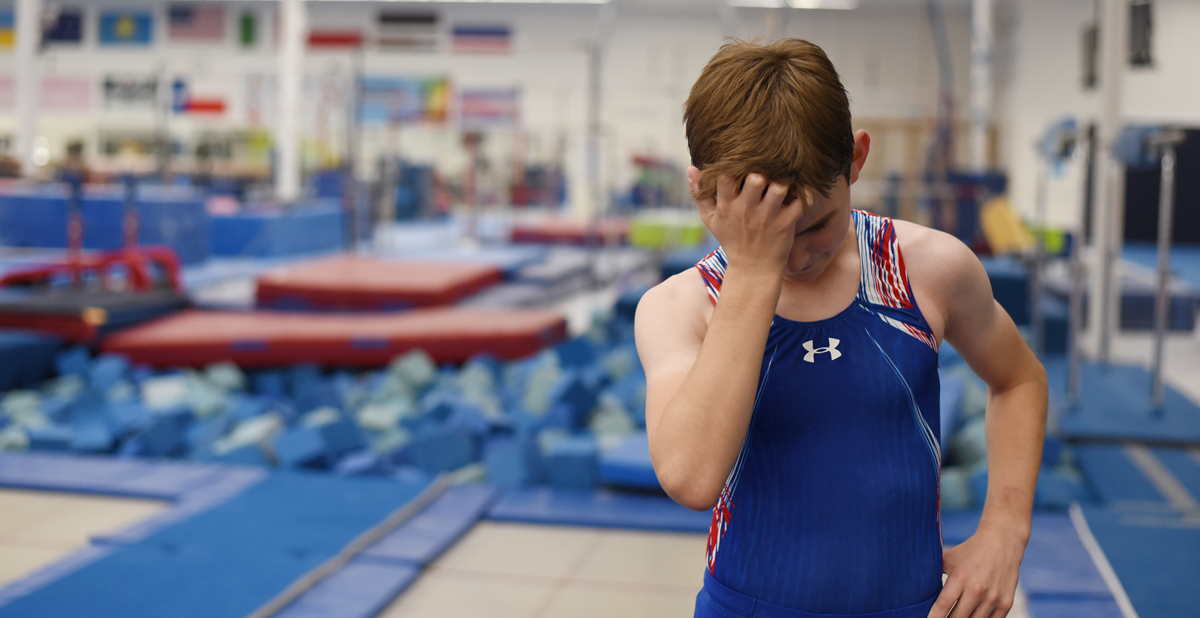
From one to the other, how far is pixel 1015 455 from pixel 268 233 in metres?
9.37

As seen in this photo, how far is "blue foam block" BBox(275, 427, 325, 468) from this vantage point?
10.5 ft

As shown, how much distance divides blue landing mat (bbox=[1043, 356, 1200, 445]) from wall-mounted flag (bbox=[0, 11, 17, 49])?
1559 cm

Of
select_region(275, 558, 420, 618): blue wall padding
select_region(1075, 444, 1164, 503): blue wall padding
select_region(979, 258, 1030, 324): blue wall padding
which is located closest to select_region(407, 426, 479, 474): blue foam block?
select_region(275, 558, 420, 618): blue wall padding

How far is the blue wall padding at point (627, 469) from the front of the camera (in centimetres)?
284

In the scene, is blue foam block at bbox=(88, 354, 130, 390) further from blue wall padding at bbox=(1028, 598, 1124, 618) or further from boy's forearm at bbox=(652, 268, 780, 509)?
boy's forearm at bbox=(652, 268, 780, 509)

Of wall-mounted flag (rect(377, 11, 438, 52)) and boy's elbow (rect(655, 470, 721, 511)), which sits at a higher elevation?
wall-mounted flag (rect(377, 11, 438, 52))

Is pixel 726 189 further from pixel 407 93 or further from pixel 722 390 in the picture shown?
pixel 407 93

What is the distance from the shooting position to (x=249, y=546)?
2379 mm

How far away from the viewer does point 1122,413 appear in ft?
12.5

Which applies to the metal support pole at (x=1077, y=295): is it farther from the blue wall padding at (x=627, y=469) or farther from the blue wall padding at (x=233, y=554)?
the blue wall padding at (x=233, y=554)

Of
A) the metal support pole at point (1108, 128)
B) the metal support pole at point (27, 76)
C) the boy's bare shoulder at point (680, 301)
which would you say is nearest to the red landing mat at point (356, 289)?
the metal support pole at point (1108, 128)

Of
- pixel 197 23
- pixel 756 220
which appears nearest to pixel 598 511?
pixel 756 220

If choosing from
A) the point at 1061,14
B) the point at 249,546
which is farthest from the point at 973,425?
the point at 1061,14

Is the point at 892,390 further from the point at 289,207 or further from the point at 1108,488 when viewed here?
the point at 289,207
